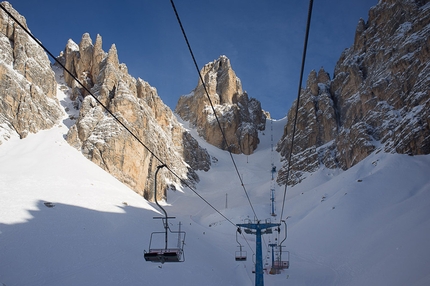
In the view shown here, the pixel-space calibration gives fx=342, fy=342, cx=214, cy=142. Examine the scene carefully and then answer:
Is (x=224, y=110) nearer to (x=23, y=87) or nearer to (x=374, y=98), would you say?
(x=374, y=98)

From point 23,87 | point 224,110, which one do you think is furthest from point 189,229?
point 224,110

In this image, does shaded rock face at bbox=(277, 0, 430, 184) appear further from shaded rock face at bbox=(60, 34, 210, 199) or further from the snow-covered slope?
shaded rock face at bbox=(60, 34, 210, 199)

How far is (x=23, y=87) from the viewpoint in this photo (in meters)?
61.0

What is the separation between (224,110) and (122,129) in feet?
236

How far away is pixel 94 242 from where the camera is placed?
29.7 m

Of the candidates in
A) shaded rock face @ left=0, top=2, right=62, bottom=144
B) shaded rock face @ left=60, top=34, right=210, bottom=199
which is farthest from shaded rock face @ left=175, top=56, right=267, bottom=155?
shaded rock face @ left=0, top=2, right=62, bottom=144

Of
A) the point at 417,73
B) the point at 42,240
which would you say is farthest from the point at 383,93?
the point at 42,240

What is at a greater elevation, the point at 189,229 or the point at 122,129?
the point at 122,129

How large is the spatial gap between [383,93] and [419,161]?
24.0 m

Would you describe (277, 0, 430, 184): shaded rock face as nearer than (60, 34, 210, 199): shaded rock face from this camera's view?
Yes

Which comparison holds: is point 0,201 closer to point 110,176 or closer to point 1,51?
point 110,176

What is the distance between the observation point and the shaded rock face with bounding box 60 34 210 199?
5788cm

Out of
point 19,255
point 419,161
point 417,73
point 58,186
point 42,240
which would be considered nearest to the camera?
point 19,255

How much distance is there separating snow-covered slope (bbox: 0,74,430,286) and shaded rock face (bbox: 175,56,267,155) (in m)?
67.9
